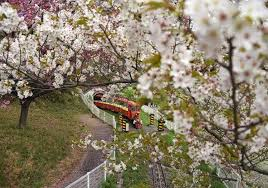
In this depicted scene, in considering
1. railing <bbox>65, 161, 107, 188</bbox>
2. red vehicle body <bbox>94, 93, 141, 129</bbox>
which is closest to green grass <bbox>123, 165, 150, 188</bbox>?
railing <bbox>65, 161, 107, 188</bbox>

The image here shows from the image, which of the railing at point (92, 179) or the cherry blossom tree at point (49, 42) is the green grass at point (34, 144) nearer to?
the railing at point (92, 179)

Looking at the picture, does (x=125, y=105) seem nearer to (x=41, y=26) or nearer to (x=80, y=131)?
(x=80, y=131)

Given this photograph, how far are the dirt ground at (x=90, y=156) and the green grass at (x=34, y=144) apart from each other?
25.5 inches

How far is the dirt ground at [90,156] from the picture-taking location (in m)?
15.0

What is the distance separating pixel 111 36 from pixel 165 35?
4.38 meters

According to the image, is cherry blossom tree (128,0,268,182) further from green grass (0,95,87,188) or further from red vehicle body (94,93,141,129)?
red vehicle body (94,93,141,129)

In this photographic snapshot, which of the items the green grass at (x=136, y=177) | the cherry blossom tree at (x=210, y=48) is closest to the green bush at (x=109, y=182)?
the green grass at (x=136, y=177)

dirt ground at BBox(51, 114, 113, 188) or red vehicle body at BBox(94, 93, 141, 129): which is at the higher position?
red vehicle body at BBox(94, 93, 141, 129)

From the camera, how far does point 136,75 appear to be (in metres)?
6.67

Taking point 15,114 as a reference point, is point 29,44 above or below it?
above

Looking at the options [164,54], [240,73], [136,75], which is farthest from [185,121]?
[136,75]

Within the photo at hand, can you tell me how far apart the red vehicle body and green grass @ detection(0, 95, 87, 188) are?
413cm

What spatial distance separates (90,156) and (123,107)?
11230 mm

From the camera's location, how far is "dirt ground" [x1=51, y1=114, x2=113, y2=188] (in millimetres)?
15014
